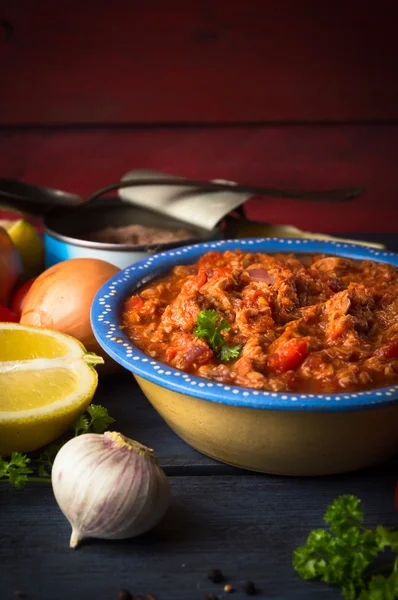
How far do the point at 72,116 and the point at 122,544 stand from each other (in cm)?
325

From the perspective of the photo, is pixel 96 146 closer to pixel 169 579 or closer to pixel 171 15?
pixel 171 15

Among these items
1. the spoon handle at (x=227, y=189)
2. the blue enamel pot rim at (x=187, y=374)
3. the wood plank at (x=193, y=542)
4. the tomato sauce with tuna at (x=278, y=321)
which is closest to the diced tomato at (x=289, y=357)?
the tomato sauce with tuna at (x=278, y=321)

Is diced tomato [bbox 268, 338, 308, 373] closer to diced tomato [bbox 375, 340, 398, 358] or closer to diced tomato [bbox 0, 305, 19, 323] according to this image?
diced tomato [bbox 375, 340, 398, 358]

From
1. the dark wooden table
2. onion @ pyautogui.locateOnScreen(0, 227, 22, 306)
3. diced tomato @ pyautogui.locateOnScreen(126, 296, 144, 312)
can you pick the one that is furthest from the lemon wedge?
the dark wooden table

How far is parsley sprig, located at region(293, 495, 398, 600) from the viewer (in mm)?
1608

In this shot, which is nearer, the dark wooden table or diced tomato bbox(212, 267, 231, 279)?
the dark wooden table

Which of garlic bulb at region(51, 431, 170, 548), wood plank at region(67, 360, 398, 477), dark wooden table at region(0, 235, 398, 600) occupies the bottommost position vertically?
wood plank at region(67, 360, 398, 477)

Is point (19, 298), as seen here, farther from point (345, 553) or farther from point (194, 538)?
point (345, 553)

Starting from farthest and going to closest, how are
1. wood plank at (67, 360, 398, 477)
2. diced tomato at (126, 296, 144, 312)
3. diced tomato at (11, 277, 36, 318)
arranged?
diced tomato at (11, 277, 36, 318), diced tomato at (126, 296, 144, 312), wood plank at (67, 360, 398, 477)

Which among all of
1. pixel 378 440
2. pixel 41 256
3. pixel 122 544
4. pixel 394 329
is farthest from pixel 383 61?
pixel 122 544

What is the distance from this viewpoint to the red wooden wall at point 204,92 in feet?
14.3

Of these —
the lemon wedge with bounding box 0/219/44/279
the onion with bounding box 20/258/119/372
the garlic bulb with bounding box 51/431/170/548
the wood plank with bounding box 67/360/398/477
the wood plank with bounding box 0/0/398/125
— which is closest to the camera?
the garlic bulb with bounding box 51/431/170/548

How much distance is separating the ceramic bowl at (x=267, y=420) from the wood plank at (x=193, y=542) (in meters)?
0.08

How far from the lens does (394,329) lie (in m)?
2.08
